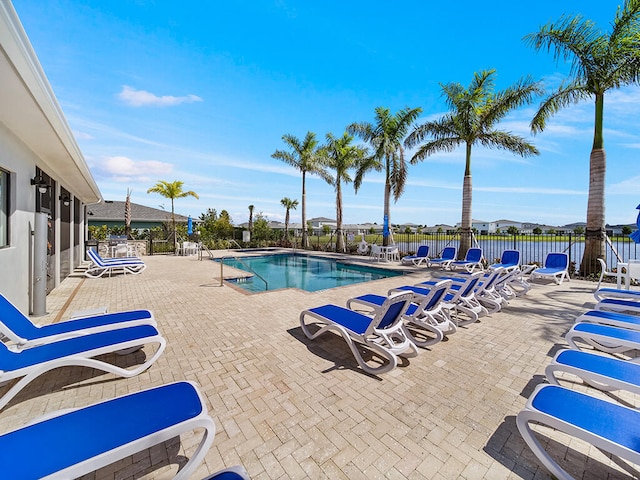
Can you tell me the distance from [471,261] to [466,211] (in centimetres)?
313

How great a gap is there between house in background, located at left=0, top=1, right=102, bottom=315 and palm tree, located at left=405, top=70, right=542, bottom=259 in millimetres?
14444

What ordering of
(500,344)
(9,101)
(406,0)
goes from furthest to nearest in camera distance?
(406,0), (500,344), (9,101)

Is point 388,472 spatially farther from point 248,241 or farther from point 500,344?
point 248,241

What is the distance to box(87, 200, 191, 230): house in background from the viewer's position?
29.8 metres

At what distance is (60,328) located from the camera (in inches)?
154

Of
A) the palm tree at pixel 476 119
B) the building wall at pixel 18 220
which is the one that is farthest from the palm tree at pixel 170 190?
the palm tree at pixel 476 119

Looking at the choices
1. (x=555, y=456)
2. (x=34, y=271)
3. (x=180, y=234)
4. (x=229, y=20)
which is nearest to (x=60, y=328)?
(x=34, y=271)

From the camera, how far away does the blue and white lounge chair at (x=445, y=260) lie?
42.2 ft

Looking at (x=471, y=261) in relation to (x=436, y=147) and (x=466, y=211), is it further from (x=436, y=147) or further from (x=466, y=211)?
(x=436, y=147)

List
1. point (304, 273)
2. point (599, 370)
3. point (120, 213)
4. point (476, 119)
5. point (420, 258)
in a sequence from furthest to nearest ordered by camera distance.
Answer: point (120, 213), point (420, 258), point (304, 273), point (476, 119), point (599, 370)

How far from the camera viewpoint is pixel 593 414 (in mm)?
2129

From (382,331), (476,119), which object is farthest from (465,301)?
(476,119)

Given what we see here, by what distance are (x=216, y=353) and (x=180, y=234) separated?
2063 centimetres

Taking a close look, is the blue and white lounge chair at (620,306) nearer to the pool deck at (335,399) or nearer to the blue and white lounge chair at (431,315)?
the pool deck at (335,399)
